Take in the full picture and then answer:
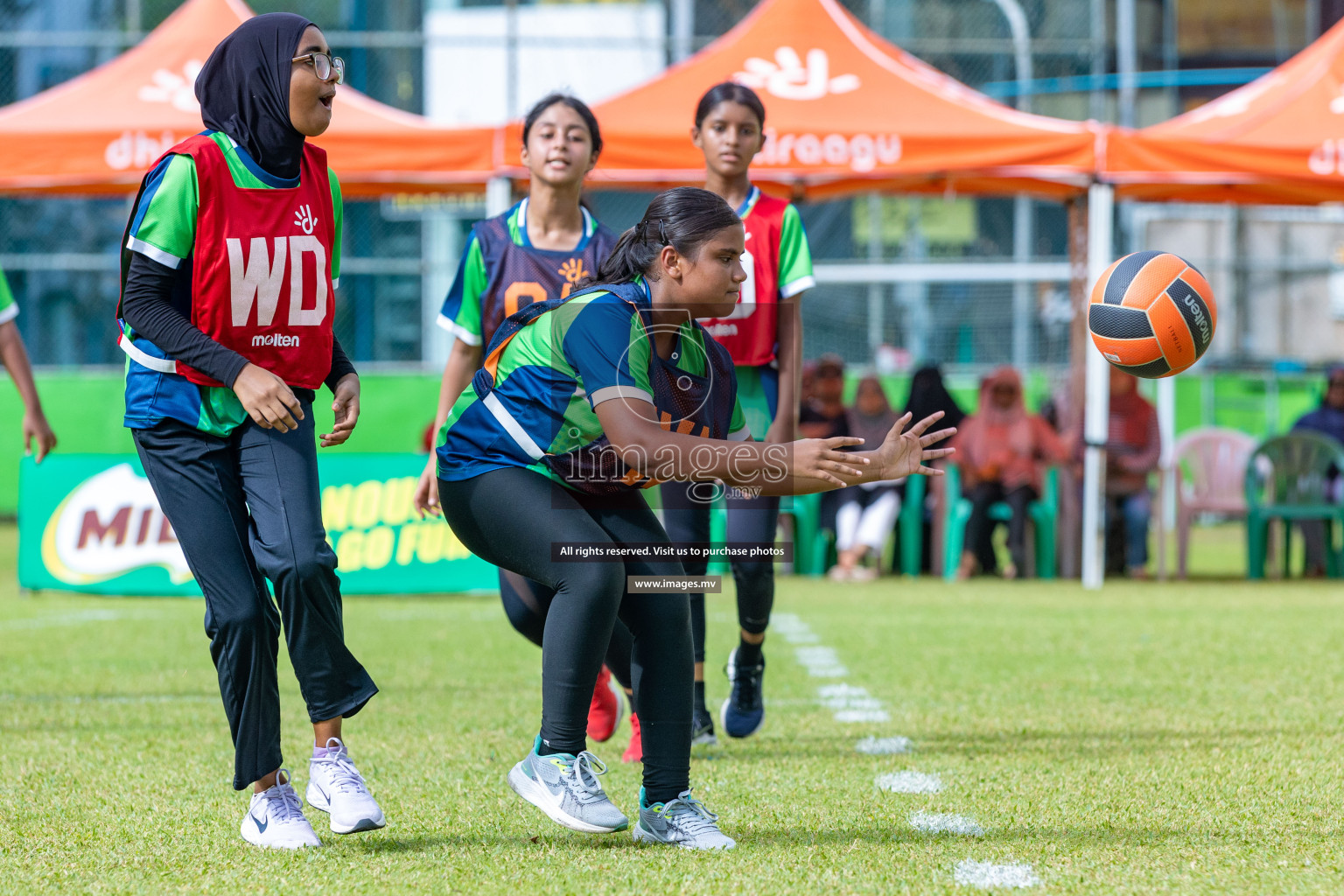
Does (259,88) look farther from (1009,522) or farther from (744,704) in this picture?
(1009,522)

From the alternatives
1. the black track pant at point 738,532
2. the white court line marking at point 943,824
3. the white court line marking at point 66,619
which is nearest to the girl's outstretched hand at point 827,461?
the white court line marking at point 943,824

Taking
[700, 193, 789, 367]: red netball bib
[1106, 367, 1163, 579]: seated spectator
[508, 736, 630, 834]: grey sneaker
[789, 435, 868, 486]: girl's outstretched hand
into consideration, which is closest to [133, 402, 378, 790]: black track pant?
[508, 736, 630, 834]: grey sneaker

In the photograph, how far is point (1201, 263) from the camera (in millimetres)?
18188

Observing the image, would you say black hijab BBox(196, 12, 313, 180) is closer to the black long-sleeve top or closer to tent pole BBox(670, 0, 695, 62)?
the black long-sleeve top

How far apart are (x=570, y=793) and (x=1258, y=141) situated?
893 cm

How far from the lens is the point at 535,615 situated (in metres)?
4.76

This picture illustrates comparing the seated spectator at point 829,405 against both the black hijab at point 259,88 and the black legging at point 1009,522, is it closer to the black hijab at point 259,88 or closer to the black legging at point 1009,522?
the black legging at point 1009,522

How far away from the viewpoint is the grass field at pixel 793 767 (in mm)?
3410

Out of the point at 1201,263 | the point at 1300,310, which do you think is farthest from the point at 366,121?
the point at 1300,310

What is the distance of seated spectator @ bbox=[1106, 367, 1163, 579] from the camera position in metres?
12.4

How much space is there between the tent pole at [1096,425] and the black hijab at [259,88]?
8.24 m

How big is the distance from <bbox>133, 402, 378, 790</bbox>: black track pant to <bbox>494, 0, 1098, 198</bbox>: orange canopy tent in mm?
7035

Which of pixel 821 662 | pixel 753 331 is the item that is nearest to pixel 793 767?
pixel 753 331

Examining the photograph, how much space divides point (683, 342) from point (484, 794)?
4.74ft
